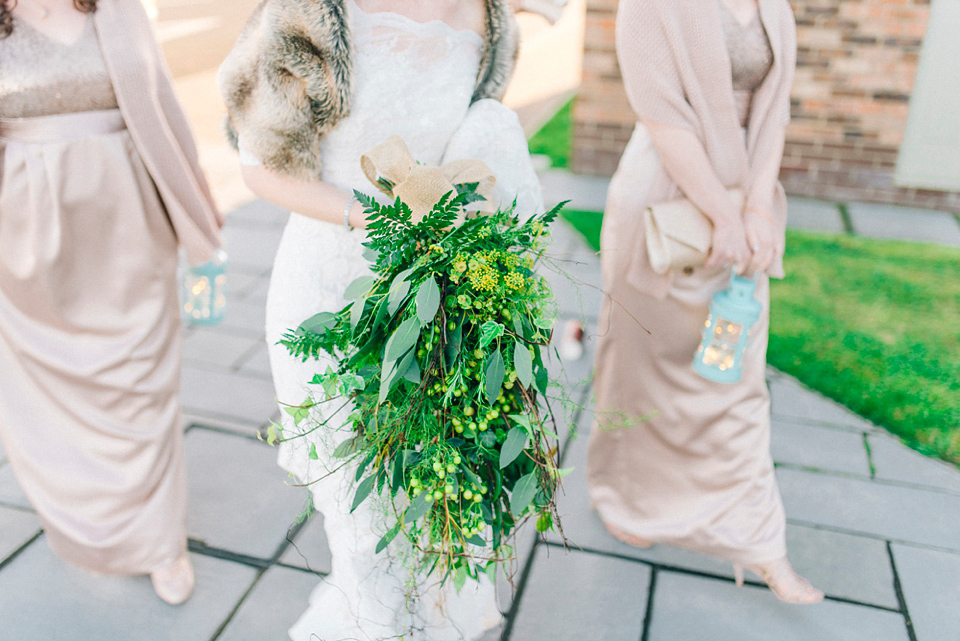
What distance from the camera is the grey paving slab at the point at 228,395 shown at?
11.8 feet

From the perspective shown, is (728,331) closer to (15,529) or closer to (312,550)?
(312,550)

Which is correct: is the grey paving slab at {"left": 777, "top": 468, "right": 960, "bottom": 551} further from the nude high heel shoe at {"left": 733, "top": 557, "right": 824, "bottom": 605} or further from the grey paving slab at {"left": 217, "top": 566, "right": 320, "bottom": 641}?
the grey paving slab at {"left": 217, "top": 566, "right": 320, "bottom": 641}

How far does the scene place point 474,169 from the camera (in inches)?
61.9

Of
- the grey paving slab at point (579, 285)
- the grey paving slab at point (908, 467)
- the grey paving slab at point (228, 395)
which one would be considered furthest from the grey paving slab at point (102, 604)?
the grey paving slab at point (908, 467)

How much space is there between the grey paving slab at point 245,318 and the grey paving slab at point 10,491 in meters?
1.43

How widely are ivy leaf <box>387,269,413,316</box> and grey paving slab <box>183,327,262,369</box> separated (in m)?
2.78

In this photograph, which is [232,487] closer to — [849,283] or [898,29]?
[849,283]

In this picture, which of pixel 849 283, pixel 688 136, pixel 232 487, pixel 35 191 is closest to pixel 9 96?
pixel 35 191

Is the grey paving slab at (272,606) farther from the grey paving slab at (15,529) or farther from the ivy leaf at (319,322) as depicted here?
the ivy leaf at (319,322)

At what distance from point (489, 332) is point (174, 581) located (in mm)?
1818

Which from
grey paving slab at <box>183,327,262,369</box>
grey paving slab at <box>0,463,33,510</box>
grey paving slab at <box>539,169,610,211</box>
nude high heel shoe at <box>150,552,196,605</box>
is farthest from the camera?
grey paving slab at <box>539,169,610,211</box>

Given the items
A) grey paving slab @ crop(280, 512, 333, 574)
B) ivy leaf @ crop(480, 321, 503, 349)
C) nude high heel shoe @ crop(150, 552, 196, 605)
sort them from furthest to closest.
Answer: grey paving slab @ crop(280, 512, 333, 574), nude high heel shoe @ crop(150, 552, 196, 605), ivy leaf @ crop(480, 321, 503, 349)

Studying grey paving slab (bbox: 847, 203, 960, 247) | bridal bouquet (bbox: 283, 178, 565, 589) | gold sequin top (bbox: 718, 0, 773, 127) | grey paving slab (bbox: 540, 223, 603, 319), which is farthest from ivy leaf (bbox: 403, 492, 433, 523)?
grey paving slab (bbox: 847, 203, 960, 247)

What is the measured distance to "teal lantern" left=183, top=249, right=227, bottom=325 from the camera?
113 inches
